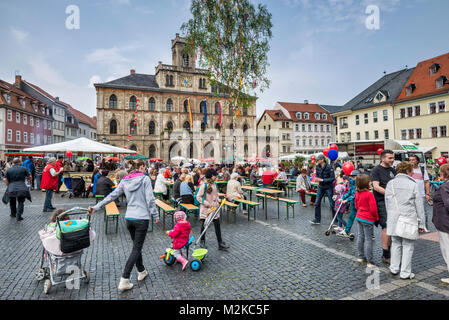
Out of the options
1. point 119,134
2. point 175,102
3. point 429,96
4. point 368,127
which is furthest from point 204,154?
point 429,96

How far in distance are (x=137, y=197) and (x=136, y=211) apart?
214mm

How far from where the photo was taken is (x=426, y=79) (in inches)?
1330

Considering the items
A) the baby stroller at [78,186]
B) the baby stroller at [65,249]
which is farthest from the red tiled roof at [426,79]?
the baby stroller at [65,249]

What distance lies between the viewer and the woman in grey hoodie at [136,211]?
12.5 ft

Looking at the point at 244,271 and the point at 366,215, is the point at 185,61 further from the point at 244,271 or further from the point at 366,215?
the point at 244,271

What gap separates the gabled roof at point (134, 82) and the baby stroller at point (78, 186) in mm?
36972

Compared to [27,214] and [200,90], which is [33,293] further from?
[200,90]

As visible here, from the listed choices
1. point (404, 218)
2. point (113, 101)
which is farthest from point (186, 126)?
point (404, 218)

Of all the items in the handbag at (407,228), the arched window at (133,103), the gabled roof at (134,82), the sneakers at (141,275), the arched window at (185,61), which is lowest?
the sneakers at (141,275)

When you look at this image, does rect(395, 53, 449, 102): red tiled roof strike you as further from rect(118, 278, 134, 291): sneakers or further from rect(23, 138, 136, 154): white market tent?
rect(118, 278, 134, 291): sneakers

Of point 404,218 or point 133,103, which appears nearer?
point 404,218

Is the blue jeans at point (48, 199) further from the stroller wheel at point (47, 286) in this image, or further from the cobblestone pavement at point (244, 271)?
the stroller wheel at point (47, 286)

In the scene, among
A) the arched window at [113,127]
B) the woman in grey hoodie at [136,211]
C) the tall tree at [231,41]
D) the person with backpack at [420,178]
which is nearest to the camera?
the woman in grey hoodie at [136,211]

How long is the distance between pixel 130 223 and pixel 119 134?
4624 cm
